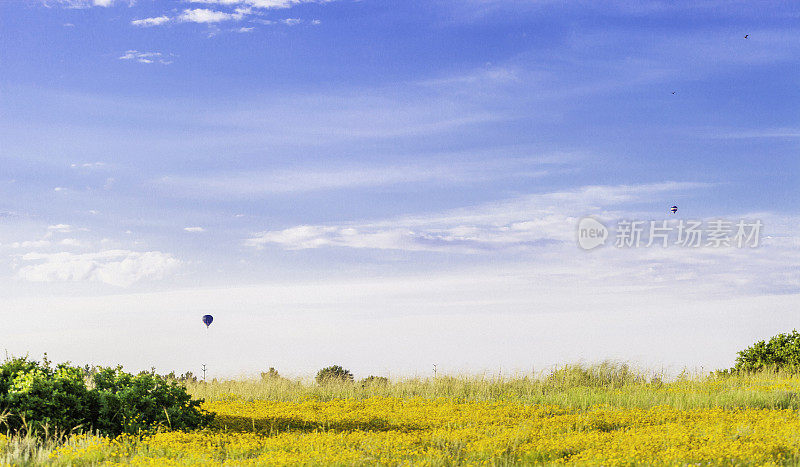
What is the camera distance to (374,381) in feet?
67.9

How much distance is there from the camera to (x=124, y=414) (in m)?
11.8

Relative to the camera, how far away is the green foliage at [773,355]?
922 inches

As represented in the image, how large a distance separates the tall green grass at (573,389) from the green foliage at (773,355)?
118 cm

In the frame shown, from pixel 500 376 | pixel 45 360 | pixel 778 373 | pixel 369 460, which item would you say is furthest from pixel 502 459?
pixel 778 373

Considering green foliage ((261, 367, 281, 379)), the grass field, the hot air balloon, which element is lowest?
the grass field

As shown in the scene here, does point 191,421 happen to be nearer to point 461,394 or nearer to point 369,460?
point 369,460

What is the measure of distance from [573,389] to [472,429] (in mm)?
8340

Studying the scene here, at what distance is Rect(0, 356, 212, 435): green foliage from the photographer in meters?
11.4

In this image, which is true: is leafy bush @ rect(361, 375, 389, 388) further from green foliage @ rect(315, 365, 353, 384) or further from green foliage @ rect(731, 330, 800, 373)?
green foliage @ rect(731, 330, 800, 373)

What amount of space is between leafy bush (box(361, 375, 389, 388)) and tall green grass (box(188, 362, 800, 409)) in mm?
119

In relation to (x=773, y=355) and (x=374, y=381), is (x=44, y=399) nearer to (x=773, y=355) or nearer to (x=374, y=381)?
(x=374, y=381)

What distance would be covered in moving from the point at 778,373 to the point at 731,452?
1514cm

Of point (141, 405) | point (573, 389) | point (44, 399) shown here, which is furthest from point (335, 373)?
point (44, 399)

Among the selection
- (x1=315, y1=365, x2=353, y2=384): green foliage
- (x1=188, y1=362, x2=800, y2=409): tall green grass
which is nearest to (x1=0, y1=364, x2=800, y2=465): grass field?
(x1=188, y1=362, x2=800, y2=409): tall green grass
